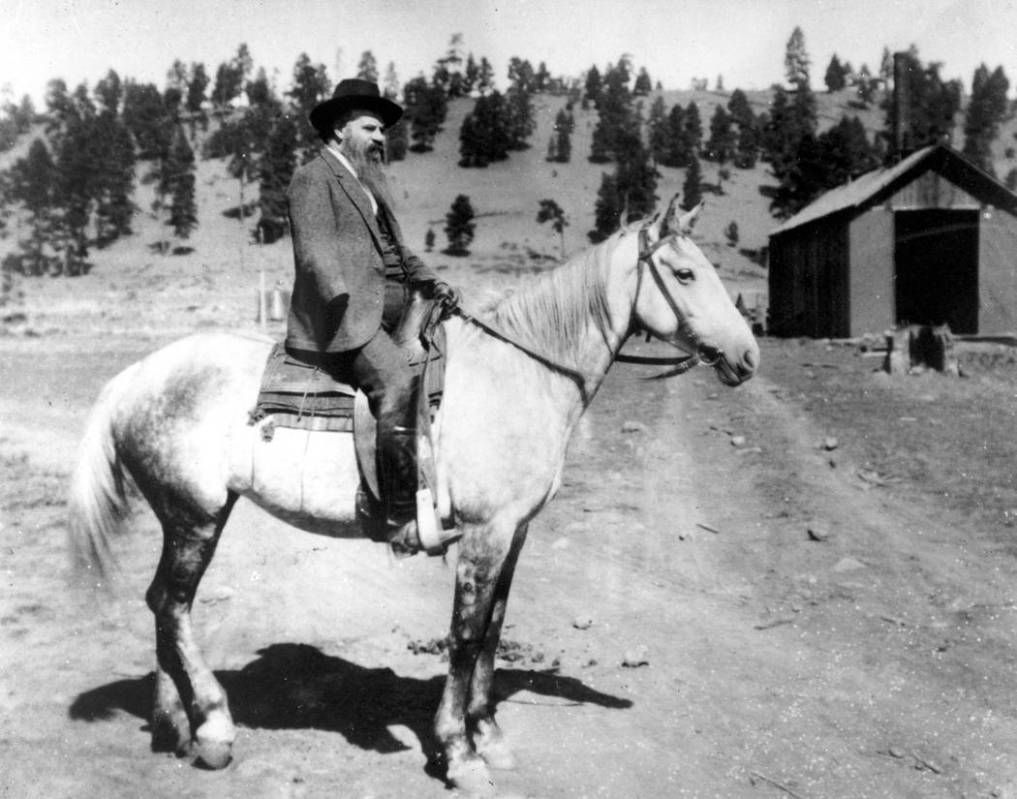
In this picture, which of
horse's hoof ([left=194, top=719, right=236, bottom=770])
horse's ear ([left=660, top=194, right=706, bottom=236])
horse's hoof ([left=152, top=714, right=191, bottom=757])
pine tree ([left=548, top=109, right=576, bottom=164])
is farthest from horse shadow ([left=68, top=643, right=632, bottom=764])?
pine tree ([left=548, top=109, right=576, bottom=164])

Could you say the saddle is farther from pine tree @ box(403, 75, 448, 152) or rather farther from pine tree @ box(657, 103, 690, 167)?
pine tree @ box(403, 75, 448, 152)

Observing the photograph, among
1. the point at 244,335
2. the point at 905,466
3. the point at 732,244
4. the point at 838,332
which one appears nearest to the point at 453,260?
the point at 732,244

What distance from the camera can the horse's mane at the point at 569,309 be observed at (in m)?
4.64

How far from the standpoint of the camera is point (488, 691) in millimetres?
4934

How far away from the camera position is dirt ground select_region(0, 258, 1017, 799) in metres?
4.62

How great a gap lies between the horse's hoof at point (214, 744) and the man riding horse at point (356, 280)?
134cm

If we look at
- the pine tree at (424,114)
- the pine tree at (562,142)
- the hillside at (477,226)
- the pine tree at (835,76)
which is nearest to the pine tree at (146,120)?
the hillside at (477,226)

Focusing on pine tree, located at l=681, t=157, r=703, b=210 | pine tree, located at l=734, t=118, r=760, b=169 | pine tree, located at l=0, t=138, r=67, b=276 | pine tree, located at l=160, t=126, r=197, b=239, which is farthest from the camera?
pine tree, located at l=734, t=118, r=760, b=169

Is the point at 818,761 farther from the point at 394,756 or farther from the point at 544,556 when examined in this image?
the point at 544,556

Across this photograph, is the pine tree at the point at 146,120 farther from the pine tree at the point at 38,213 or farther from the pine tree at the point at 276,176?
the pine tree at the point at 276,176

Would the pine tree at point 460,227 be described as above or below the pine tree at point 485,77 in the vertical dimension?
below

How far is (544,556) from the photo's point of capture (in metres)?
8.35

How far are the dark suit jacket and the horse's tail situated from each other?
4.42 feet

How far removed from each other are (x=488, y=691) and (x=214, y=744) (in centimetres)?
146
